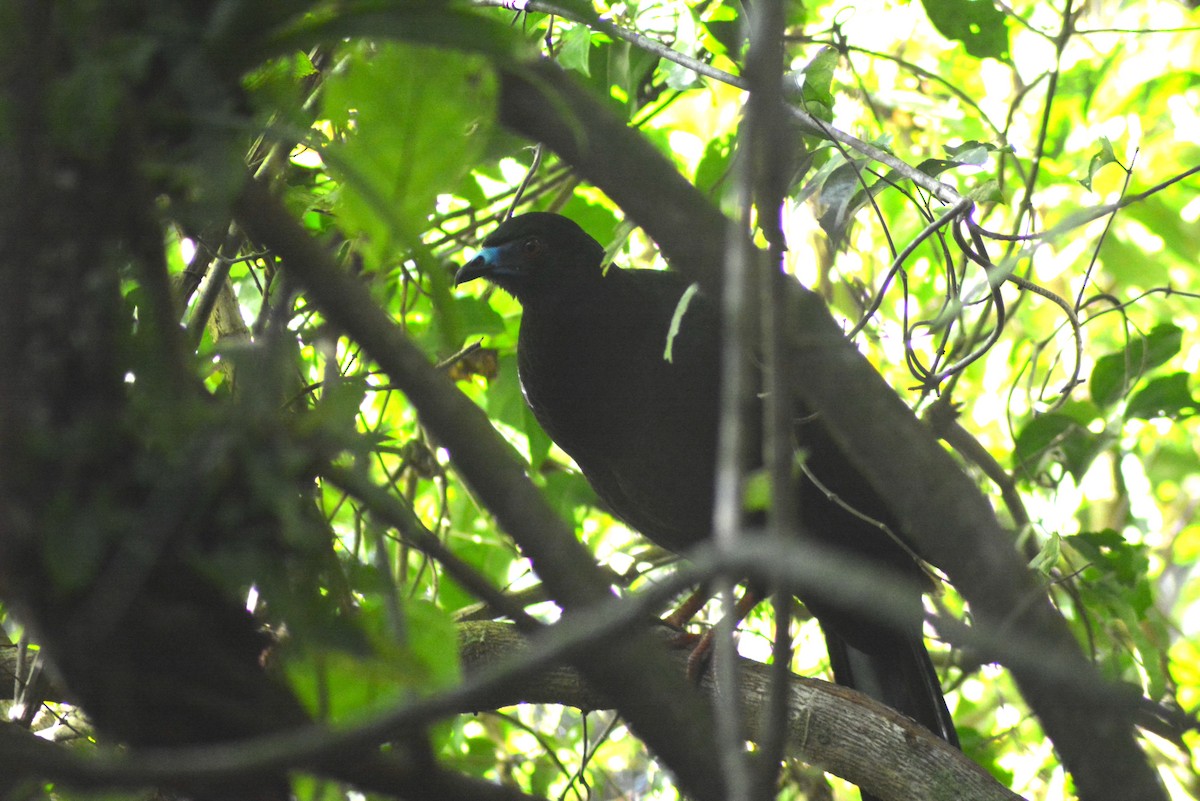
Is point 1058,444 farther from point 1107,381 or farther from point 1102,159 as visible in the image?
point 1102,159

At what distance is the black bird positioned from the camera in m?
3.20

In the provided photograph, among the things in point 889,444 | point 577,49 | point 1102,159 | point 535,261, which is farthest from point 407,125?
point 535,261

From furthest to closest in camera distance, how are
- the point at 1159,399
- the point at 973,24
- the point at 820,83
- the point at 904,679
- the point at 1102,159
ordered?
the point at 904,679, the point at 1159,399, the point at 973,24, the point at 820,83, the point at 1102,159

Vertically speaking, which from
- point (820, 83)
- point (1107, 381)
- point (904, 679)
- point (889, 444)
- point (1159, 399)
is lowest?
point (889, 444)

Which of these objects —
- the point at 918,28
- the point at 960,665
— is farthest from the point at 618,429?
the point at 918,28

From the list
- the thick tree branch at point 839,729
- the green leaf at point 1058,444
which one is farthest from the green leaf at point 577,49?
the green leaf at point 1058,444

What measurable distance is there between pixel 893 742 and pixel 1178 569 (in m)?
5.89

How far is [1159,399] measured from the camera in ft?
9.66

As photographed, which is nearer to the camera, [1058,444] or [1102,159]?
[1102,159]

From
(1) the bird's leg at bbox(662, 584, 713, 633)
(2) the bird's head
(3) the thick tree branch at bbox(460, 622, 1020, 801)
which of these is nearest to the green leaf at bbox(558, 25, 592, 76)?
(2) the bird's head

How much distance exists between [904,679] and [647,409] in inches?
50.0

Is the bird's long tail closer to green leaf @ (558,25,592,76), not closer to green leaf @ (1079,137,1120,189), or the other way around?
green leaf @ (1079,137,1120,189)

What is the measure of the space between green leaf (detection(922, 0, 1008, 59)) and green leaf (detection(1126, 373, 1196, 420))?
38.3 inches

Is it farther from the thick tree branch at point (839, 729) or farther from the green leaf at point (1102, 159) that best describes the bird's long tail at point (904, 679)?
the green leaf at point (1102, 159)
